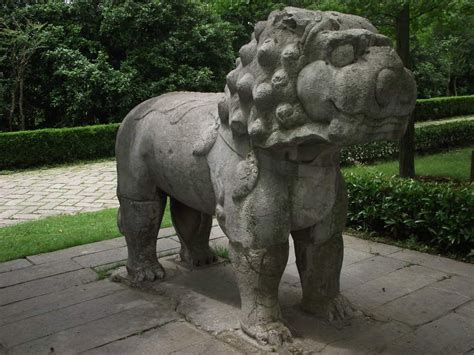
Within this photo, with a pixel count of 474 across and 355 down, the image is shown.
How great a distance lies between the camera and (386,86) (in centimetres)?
220

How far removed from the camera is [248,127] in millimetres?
2543

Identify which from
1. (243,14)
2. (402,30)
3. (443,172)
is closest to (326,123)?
(402,30)

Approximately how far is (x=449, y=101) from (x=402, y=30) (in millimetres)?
14243

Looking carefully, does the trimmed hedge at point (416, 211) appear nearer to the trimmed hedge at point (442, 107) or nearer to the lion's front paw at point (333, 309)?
the lion's front paw at point (333, 309)

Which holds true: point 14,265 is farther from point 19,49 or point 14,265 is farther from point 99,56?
point 19,49

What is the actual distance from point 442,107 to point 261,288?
19.6 m

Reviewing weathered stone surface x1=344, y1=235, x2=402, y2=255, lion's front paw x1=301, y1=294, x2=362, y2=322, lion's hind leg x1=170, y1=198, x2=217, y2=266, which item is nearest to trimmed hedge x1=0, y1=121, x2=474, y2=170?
weathered stone surface x1=344, y1=235, x2=402, y2=255

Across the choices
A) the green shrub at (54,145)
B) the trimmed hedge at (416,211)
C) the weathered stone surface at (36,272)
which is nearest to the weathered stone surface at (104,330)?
the weathered stone surface at (36,272)

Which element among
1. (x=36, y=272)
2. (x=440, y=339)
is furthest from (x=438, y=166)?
(x=36, y=272)

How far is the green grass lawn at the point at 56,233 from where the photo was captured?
5.35m

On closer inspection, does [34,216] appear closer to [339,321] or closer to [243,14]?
[339,321]

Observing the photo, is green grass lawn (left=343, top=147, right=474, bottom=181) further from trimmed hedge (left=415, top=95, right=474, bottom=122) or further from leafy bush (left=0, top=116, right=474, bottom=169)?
trimmed hedge (left=415, top=95, right=474, bottom=122)

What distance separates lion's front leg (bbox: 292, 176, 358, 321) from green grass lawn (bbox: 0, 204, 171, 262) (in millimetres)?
3108

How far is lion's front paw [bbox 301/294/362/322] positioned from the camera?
10.5 ft
